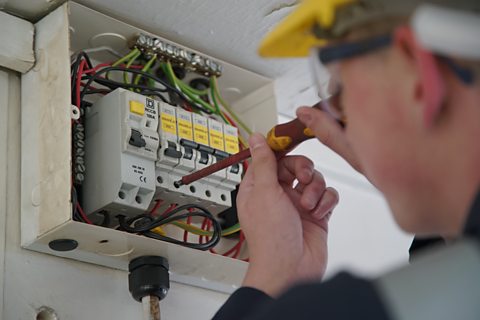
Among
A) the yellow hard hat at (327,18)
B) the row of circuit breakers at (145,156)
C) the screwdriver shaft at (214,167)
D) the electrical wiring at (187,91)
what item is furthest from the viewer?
the electrical wiring at (187,91)

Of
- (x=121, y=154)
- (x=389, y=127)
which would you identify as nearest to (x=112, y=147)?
(x=121, y=154)

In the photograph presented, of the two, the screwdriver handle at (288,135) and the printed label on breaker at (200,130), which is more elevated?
the printed label on breaker at (200,130)

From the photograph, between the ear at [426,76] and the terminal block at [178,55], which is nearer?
the ear at [426,76]

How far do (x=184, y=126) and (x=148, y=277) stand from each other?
283mm

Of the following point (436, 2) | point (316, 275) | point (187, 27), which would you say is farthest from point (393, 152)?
point (187, 27)

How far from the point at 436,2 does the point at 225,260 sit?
87 cm

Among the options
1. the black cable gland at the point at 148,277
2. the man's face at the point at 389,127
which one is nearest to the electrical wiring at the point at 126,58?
the black cable gland at the point at 148,277

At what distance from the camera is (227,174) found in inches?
65.2

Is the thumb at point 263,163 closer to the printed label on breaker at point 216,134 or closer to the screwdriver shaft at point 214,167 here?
the screwdriver shaft at point 214,167

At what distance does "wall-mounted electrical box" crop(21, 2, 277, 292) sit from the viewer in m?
1.48

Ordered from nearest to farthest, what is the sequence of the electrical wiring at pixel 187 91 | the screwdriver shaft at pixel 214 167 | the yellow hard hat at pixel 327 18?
the yellow hard hat at pixel 327 18 → the screwdriver shaft at pixel 214 167 → the electrical wiring at pixel 187 91

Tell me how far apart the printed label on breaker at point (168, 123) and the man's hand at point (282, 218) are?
298 millimetres

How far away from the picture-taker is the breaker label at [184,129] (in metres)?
1.62

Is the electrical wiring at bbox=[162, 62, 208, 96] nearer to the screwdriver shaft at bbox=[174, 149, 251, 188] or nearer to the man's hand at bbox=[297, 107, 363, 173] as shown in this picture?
the screwdriver shaft at bbox=[174, 149, 251, 188]
